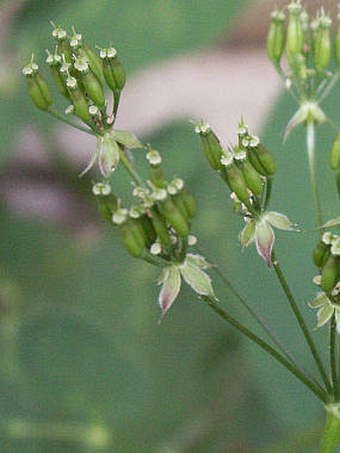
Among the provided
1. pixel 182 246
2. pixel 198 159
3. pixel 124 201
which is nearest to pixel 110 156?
pixel 182 246

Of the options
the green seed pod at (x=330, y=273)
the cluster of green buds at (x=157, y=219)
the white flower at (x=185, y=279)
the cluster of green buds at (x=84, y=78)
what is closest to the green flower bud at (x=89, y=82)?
the cluster of green buds at (x=84, y=78)

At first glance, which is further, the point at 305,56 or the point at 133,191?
the point at 305,56

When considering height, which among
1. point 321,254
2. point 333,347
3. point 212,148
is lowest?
point 333,347

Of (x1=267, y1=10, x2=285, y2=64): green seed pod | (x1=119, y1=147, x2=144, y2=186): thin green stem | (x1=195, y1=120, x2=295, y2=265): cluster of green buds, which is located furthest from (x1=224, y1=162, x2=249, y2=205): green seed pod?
(x1=267, y1=10, x2=285, y2=64): green seed pod

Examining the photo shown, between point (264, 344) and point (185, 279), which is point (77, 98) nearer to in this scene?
point (185, 279)

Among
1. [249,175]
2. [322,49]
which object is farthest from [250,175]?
[322,49]

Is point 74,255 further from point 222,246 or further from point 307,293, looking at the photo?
point 307,293

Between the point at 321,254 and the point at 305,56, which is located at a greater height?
the point at 305,56
